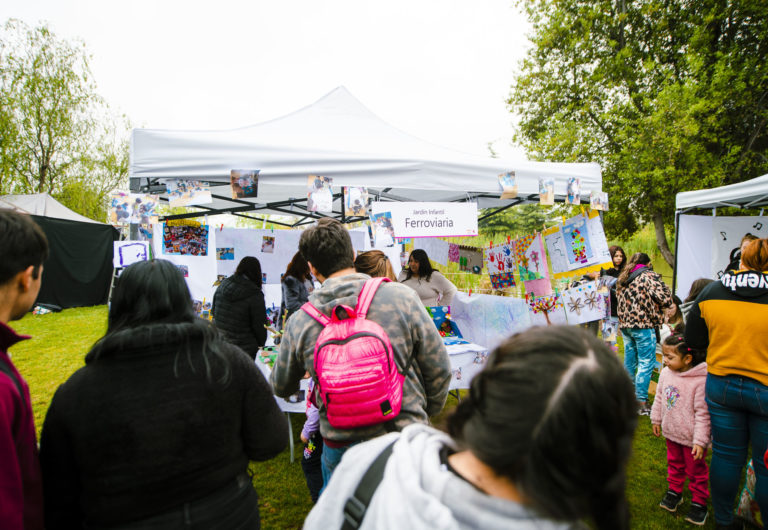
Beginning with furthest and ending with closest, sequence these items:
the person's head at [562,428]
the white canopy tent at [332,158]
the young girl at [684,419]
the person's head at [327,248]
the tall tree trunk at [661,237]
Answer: the tall tree trunk at [661,237]
the white canopy tent at [332,158]
the young girl at [684,419]
the person's head at [327,248]
the person's head at [562,428]

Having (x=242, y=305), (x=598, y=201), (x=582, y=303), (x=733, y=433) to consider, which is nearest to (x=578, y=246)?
(x=598, y=201)

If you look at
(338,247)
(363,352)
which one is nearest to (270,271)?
(338,247)

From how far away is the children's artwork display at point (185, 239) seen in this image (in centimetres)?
330

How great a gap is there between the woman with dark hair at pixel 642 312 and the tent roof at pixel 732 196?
1.31m

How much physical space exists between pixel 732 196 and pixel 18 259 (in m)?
5.95

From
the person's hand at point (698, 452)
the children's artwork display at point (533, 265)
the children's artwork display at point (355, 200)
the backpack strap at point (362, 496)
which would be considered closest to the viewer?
the backpack strap at point (362, 496)

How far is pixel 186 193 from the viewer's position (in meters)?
2.70

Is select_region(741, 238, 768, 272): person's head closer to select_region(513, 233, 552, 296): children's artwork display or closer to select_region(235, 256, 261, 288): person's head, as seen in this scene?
select_region(513, 233, 552, 296): children's artwork display

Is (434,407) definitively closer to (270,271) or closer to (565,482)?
(565,482)

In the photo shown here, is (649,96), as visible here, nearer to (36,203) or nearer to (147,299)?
(147,299)

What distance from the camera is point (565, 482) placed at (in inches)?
20.0

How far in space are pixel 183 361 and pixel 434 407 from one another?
0.98 meters

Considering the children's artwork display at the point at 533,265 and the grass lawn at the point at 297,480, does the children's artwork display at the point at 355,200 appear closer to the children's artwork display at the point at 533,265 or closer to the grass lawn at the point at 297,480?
the grass lawn at the point at 297,480

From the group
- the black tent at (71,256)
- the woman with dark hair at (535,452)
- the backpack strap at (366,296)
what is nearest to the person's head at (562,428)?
the woman with dark hair at (535,452)
